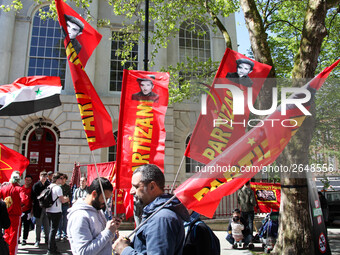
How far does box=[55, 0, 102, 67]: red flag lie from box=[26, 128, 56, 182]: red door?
40.0ft

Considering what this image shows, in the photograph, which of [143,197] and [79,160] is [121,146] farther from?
[79,160]

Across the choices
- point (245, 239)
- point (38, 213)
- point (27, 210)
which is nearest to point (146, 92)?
point (38, 213)

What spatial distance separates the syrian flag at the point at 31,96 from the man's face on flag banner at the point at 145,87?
231 cm

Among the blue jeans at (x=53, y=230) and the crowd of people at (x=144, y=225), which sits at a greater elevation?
the crowd of people at (x=144, y=225)

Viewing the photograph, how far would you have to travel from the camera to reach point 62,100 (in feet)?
51.0

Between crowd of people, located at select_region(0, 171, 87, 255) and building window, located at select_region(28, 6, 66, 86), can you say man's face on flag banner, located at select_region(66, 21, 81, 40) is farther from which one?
building window, located at select_region(28, 6, 66, 86)

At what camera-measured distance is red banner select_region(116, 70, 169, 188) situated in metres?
4.71

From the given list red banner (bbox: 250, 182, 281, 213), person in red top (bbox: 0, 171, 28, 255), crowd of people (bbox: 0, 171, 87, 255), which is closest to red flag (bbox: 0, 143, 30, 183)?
crowd of people (bbox: 0, 171, 87, 255)

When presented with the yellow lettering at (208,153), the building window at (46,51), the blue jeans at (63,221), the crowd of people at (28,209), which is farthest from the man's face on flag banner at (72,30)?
the building window at (46,51)

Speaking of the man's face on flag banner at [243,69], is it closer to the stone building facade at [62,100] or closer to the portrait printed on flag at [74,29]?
the portrait printed on flag at [74,29]

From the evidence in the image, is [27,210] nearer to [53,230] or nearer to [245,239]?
[53,230]

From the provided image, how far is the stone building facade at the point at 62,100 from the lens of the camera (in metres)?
15.3

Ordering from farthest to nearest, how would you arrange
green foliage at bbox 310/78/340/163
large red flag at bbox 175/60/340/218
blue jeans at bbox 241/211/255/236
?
blue jeans at bbox 241/211/255/236, green foliage at bbox 310/78/340/163, large red flag at bbox 175/60/340/218

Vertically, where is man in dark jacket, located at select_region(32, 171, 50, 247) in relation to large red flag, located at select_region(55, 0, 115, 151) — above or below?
below
